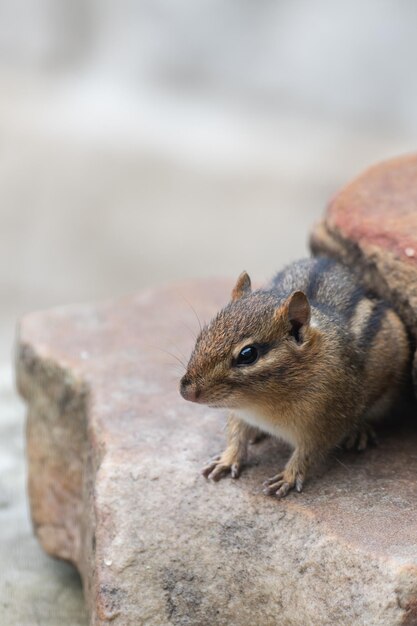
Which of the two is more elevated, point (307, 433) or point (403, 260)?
point (403, 260)

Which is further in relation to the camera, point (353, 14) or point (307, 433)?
point (353, 14)

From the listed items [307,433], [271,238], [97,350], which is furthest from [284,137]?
[307,433]

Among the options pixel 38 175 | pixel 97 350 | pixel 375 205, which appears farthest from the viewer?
pixel 38 175

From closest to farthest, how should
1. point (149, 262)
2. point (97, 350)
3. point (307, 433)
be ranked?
point (307, 433) < point (97, 350) < point (149, 262)

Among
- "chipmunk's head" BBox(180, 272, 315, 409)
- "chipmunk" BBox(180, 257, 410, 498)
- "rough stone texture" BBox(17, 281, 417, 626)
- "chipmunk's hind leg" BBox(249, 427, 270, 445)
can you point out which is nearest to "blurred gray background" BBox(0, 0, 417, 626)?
"rough stone texture" BBox(17, 281, 417, 626)

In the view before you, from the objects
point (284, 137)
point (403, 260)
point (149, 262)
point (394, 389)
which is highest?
point (403, 260)

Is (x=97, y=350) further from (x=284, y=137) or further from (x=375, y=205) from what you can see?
(x=284, y=137)

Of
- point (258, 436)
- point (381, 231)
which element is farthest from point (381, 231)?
point (258, 436)
